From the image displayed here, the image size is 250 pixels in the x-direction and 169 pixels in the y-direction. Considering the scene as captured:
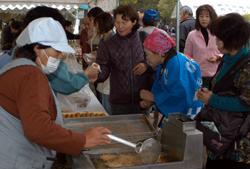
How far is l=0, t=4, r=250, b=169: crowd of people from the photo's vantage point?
1.13m

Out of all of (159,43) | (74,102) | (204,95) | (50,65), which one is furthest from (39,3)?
(50,65)

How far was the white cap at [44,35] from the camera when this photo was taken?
1220mm

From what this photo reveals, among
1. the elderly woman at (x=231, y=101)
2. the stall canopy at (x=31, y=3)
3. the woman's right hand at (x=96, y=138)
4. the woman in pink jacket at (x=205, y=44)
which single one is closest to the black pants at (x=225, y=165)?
the elderly woman at (x=231, y=101)

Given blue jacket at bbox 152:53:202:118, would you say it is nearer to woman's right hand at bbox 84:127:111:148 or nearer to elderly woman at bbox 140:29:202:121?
elderly woman at bbox 140:29:202:121

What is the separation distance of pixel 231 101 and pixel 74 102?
4.24ft

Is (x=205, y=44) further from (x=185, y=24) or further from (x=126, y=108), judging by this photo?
(x=126, y=108)

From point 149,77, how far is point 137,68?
0.55ft

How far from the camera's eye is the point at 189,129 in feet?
4.21

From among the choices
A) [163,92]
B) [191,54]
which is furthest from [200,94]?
[191,54]

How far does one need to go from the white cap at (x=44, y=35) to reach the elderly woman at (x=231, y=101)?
0.80 meters

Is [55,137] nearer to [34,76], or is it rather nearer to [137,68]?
[34,76]

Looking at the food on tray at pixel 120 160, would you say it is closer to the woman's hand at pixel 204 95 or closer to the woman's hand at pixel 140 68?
the woman's hand at pixel 204 95

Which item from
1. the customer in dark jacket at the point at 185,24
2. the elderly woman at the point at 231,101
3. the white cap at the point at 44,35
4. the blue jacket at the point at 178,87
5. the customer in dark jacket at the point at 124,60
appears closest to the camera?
the white cap at the point at 44,35

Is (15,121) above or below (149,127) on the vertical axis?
above
